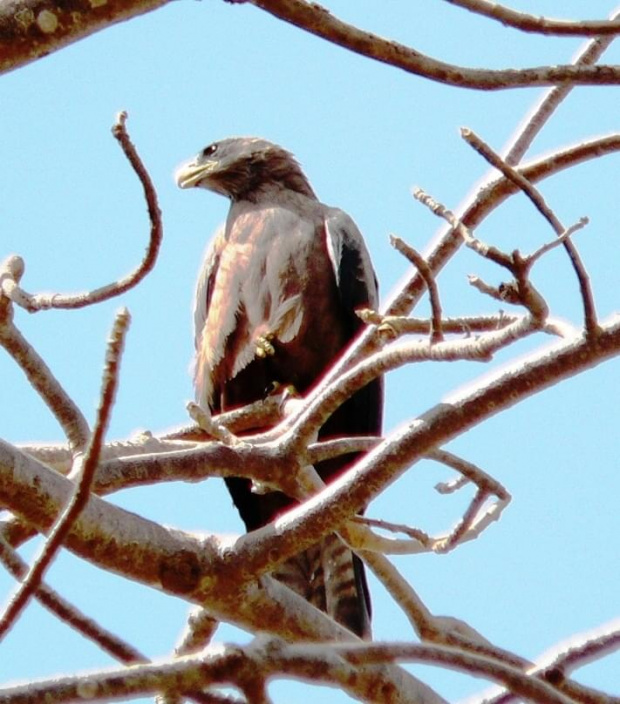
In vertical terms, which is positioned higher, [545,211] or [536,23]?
[536,23]

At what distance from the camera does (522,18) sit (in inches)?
101

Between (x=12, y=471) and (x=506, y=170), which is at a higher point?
(x=506, y=170)

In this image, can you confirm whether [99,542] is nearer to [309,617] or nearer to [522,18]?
[309,617]

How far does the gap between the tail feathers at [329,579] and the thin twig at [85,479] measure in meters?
2.52

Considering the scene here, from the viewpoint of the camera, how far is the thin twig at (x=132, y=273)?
2734 millimetres

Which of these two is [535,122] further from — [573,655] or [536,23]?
[573,655]

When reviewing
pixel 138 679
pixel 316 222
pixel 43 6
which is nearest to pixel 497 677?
pixel 138 679

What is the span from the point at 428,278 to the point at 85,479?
92 cm

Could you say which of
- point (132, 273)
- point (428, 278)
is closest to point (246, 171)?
point (132, 273)

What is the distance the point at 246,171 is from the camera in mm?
6898

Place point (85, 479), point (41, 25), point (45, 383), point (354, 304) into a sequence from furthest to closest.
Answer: point (354, 304) → point (45, 383) → point (41, 25) → point (85, 479)

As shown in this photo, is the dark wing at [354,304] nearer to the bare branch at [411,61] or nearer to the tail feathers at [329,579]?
the tail feathers at [329,579]

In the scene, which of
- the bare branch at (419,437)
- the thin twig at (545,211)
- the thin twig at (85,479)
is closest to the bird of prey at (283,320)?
the bare branch at (419,437)

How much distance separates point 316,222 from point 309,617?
3.54 m
